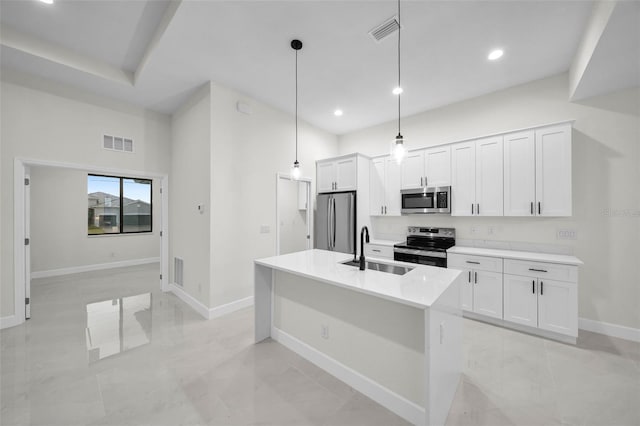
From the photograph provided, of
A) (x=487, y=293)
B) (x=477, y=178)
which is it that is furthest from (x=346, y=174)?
(x=487, y=293)

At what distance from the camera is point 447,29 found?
2367 millimetres

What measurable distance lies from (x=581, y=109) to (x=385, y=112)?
251 centimetres

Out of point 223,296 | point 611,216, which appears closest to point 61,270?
point 223,296

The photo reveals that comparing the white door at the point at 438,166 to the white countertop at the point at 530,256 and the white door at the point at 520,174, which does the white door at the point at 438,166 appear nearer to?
the white door at the point at 520,174

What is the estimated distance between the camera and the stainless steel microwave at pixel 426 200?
369cm

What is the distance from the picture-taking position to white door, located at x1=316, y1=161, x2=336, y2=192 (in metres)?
4.72

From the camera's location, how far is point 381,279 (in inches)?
73.0

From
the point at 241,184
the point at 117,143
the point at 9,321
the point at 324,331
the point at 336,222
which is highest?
the point at 117,143

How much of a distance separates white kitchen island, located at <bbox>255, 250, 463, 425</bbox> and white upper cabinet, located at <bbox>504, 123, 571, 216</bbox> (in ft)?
6.36

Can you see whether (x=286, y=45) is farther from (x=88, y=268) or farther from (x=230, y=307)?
(x=88, y=268)

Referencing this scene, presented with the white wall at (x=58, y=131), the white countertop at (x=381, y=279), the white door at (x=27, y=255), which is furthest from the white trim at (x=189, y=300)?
the white wall at (x=58, y=131)

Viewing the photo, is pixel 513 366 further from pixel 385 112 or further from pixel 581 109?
pixel 385 112

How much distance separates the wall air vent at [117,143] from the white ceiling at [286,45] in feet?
2.11

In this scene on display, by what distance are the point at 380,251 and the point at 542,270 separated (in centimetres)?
208
